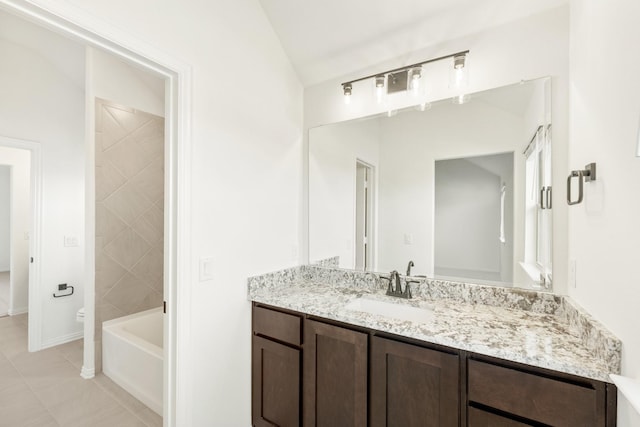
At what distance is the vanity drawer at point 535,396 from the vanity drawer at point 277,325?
872mm

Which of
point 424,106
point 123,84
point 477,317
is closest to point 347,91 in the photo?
point 424,106

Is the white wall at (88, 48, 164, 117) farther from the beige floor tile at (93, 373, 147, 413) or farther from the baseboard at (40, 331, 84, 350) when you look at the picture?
the baseboard at (40, 331, 84, 350)

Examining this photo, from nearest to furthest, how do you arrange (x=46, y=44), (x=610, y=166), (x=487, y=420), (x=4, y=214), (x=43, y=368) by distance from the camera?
1. (x=610, y=166)
2. (x=487, y=420)
3. (x=43, y=368)
4. (x=46, y=44)
5. (x=4, y=214)

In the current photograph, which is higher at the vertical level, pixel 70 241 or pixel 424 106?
pixel 424 106

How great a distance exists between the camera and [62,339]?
315 centimetres

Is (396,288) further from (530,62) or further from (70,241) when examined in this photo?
(70,241)

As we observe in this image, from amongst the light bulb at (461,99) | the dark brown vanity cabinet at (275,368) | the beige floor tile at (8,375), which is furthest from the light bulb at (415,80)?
the beige floor tile at (8,375)

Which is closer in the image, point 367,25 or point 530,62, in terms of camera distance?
point 530,62

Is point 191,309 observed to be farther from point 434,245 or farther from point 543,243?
point 543,243

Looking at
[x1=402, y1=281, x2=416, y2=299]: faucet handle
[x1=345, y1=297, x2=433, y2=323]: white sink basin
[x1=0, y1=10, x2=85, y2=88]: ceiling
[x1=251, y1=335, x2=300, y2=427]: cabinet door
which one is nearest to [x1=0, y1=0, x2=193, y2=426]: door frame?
[x1=251, y1=335, x2=300, y2=427]: cabinet door

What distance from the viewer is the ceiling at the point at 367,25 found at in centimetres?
155

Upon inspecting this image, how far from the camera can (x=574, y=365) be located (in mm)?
956

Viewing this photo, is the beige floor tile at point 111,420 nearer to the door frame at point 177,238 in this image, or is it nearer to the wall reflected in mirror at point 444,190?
the door frame at point 177,238

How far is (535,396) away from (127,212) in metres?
3.30
